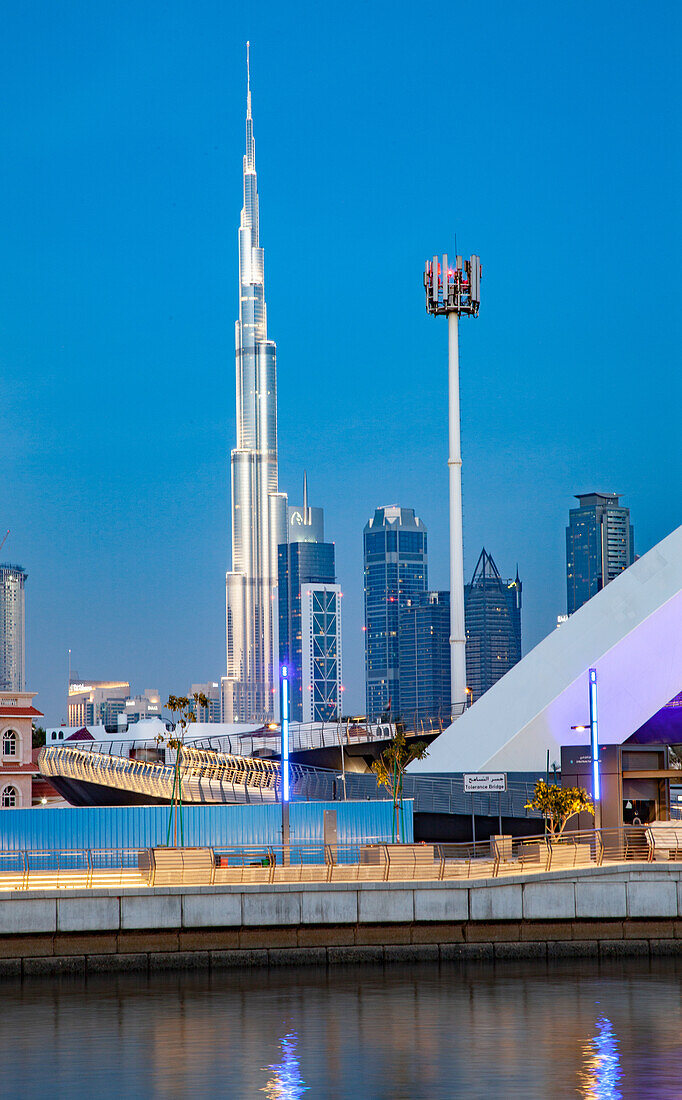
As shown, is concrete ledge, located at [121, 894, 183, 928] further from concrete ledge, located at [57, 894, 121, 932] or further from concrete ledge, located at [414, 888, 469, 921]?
concrete ledge, located at [414, 888, 469, 921]

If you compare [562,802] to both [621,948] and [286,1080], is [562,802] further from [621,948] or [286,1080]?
[286,1080]

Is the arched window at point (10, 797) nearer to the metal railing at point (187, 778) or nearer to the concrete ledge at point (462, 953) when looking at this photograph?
the metal railing at point (187, 778)

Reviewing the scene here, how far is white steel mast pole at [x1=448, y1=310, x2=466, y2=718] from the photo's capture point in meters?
97.6

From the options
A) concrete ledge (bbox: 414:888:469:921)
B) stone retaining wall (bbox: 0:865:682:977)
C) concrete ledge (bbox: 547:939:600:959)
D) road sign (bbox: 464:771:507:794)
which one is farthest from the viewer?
road sign (bbox: 464:771:507:794)

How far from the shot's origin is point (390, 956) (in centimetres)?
3328

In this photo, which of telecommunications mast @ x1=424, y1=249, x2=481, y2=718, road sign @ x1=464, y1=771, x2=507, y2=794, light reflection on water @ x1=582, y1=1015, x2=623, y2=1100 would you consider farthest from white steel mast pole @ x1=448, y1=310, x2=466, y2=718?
light reflection on water @ x1=582, y1=1015, x2=623, y2=1100

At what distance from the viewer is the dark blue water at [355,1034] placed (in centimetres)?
2092

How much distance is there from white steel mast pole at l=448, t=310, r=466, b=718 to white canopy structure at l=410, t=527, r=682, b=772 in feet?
124

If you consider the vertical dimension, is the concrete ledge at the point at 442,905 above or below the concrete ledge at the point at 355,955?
above

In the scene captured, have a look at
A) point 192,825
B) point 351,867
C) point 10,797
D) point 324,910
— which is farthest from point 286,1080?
point 10,797

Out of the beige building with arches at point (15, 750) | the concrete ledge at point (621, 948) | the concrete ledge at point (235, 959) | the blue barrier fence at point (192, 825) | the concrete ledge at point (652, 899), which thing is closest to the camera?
the concrete ledge at point (235, 959)

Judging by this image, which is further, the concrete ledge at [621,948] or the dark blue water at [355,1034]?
the concrete ledge at [621,948]

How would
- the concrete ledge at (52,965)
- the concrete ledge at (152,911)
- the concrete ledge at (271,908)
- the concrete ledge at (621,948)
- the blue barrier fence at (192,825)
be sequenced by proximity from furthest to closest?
the blue barrier fence at (192,825) < the concrete ledge at (621,948) < the concrete ledge at (271,908) < the concrete ledge at (152,911) < the concrete ledge at (52,965)

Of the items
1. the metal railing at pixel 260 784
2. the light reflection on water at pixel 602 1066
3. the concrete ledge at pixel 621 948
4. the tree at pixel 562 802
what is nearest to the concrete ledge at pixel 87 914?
the concrete ledge at pixel 621 948
